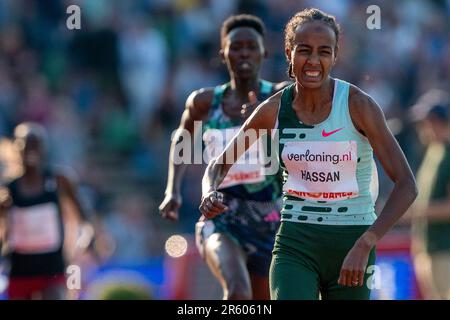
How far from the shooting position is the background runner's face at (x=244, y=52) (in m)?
8.31

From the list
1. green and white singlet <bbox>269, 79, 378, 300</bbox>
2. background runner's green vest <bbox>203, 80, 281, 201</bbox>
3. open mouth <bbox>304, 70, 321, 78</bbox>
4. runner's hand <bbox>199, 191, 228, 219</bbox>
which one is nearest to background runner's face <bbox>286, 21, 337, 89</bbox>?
open mouth <bbox>304, 70, 321, 78</bbox>

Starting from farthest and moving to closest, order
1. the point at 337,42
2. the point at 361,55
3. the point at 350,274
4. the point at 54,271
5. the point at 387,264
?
the point at 361,55 < the point at 387,264 < the point at 54,271 < the point at 337,42 < the point at 350,274

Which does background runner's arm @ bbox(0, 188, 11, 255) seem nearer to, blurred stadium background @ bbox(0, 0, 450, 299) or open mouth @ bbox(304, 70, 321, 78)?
blurred stadium background @ bbox(0, 0, 450, 299)

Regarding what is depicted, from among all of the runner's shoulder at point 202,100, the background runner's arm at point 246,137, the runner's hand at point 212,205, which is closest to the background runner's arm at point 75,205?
the runner's shoulder at point 202,100

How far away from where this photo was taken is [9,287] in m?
10.5

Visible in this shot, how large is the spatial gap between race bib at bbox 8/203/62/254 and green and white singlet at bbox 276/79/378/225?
438 centimetres

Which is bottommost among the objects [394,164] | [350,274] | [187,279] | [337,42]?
[187,279]

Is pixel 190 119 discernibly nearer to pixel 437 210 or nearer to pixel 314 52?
pixel 314 52

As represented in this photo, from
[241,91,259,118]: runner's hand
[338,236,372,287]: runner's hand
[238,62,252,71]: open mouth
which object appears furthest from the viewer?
[238,62,252,71]: open mouth

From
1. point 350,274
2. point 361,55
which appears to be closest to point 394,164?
point 350,274

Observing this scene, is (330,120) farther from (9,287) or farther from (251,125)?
(9,287)

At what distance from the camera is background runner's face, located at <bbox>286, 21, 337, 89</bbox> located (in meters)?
6.25

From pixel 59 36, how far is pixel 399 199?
10614 millimetres

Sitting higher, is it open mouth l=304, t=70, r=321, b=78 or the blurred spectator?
open mouth l=304, t=70, r=321, b=78
